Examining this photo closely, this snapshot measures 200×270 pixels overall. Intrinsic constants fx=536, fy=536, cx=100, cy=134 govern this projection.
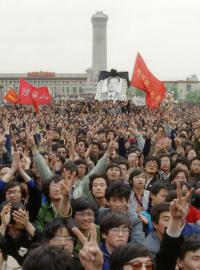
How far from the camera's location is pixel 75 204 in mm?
4141

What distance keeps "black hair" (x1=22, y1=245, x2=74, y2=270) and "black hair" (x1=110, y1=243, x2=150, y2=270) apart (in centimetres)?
29

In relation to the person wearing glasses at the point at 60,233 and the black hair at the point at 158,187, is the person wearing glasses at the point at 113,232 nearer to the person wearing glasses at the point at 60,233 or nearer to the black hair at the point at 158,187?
the person wearing glasses at the point at 60,233

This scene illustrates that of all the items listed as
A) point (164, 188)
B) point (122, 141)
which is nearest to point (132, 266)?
point (164, 188)

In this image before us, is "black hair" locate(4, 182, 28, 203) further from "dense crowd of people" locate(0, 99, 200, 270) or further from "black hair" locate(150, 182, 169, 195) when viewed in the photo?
"black hair" locate(150, 182, 169, 195)

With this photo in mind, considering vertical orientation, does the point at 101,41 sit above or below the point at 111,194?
above

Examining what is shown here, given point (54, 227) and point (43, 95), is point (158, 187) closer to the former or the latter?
point (54, 227)

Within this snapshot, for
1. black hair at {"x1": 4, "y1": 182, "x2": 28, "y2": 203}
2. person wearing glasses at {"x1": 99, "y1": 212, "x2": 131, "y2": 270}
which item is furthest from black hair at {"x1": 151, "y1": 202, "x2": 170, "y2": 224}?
black hair at {"x1": 4, "y1": 182, "x2": 28, "y2": 203}

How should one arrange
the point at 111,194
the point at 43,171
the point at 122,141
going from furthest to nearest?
the point at 122,141
the point at 43,171
the point at 111,194

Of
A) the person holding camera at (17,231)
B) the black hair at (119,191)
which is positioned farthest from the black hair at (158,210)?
the person holding camera at (17,231)

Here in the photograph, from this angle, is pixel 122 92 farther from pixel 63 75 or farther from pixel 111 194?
pixel 63 75

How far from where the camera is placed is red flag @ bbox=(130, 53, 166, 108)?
1322 centimetres

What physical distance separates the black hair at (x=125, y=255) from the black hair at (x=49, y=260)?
11.3 inches

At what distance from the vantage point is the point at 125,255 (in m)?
2.75

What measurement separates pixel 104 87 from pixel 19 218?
1422 centimetres
